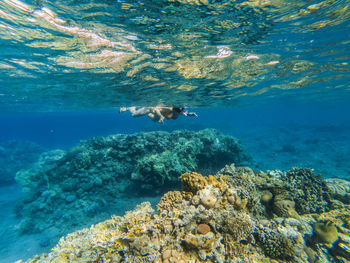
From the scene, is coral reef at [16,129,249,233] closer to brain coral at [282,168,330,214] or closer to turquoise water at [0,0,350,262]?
turquoise water at [0,0,350,262]

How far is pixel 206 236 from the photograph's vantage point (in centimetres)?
354

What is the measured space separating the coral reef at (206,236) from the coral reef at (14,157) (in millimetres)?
24780

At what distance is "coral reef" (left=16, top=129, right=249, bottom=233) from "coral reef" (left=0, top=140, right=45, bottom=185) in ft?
42.7

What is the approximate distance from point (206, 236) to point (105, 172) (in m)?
10.3

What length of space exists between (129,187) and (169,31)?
991cm

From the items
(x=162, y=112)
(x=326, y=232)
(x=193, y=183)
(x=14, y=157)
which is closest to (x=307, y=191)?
(x=326, y=232)

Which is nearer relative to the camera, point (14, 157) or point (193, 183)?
point (193, 183)

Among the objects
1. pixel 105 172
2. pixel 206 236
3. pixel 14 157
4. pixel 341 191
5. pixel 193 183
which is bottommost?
pixel 14 157

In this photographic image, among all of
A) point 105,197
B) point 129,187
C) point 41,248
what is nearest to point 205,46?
point 129,187

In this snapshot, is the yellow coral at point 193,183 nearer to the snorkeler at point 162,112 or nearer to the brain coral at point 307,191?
the brain coral at point 307,191

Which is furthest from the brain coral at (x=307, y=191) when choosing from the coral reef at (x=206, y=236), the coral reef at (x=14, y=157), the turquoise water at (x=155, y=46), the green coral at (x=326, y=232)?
the coral reef at (x=14, y=157)

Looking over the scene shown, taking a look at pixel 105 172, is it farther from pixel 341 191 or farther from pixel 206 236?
pixel 341 191

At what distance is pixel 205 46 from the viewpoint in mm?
8258

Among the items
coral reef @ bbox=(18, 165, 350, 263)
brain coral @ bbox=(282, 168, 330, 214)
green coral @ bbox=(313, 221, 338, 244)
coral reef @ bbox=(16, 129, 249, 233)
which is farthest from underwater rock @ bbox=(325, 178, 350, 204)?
coral reef @ bbox=(16, 129, 249, 233)
